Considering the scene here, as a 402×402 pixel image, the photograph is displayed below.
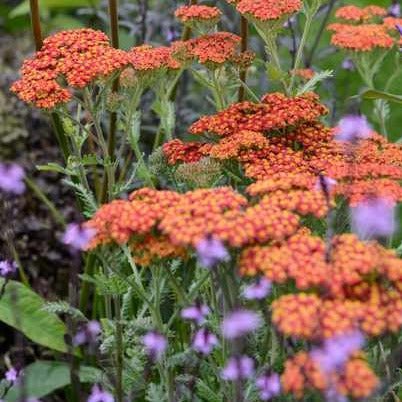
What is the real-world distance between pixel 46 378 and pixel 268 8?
931 mm

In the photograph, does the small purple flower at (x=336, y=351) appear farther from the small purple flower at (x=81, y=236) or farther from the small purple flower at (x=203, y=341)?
the small purple flower at (x=81, y=236)

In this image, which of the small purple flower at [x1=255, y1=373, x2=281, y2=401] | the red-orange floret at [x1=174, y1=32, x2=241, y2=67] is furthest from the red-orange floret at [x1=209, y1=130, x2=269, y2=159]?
the small purple flower at [x1=255, y1=373, x2=281, y2=401]

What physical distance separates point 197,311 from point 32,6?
851mm

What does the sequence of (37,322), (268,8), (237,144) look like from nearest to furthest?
(237,144), (268,8), (37,322)

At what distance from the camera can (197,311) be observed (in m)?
1.24

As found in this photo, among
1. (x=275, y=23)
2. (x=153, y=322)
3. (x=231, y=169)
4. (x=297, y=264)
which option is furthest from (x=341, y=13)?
(x=297, y=264)

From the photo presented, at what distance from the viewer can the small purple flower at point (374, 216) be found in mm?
1168

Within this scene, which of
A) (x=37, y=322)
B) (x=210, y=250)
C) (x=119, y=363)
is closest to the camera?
(x=210, y=250)

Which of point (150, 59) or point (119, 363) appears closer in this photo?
point (119, 363)

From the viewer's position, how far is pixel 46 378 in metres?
1.94

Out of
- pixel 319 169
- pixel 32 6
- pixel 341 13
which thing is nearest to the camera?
pixel 319 169

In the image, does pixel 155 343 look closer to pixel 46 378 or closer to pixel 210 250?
pixel 210 250

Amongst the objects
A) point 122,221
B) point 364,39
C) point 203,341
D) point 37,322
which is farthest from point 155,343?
point 364,39

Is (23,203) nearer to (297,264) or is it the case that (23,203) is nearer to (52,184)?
(52,184)
